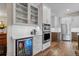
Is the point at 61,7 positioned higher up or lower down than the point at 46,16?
higher up

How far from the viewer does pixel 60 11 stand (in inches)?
88.8

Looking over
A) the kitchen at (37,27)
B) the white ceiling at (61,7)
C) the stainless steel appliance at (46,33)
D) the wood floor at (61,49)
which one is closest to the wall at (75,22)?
the kitchen at (37,27)

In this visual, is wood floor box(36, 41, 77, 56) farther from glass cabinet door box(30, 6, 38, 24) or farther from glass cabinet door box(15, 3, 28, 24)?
glass cabinet door box(15, 3, 28, 24)

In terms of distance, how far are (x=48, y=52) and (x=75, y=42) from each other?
0.46 m

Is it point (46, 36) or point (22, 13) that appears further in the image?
point (46, 36)

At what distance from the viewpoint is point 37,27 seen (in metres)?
2.29

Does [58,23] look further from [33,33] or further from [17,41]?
[17,41]

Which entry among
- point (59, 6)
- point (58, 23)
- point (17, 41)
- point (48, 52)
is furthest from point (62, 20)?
point (17, 41)

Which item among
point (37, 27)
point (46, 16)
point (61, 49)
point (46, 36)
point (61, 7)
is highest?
point (61, 7)

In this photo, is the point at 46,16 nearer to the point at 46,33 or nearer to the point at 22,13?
the point at 46,33

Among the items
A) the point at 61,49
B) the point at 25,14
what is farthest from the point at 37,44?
the point at 25,14

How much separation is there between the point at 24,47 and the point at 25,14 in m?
0.53

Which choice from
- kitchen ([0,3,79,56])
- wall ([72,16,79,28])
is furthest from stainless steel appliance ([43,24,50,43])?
wall ([72,16,79,28])

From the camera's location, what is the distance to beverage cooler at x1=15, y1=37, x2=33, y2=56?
2.18m
